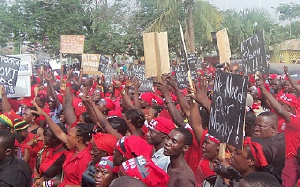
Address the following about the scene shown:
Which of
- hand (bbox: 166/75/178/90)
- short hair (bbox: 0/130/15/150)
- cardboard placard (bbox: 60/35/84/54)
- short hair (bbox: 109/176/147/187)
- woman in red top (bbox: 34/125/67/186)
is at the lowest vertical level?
woman in red top (bbox: 34/125/67/186)

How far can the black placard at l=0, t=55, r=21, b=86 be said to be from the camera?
836 centimetres

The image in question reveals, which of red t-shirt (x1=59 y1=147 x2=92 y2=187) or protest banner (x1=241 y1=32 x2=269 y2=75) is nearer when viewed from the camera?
red t-shirt (x1=59 y1=147 x2=92 y2=187)

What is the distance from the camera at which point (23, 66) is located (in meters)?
9.38

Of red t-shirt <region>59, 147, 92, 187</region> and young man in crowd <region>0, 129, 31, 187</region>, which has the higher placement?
young man in crowd <region>0, 129, 31, 187</region>

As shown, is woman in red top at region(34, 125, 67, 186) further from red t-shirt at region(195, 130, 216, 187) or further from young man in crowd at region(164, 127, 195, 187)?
red t-shirt at region(195, 130, 216, 187)

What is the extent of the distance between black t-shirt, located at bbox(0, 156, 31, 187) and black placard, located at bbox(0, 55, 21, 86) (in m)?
4.40

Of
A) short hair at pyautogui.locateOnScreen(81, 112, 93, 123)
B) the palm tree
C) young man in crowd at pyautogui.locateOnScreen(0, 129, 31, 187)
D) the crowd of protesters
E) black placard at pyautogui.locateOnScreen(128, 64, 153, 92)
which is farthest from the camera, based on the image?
the palm tree

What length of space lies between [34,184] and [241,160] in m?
2.47

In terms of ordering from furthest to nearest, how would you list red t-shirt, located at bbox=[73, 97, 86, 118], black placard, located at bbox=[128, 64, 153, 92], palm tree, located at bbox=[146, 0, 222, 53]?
1. palm tree, located at bbox=[146, 0, 222, 53]
2. black placard, located at bbox=[128, 64, 153, 92]
3. red t-shirt, located at bbox=[73, 97, 86, 118]

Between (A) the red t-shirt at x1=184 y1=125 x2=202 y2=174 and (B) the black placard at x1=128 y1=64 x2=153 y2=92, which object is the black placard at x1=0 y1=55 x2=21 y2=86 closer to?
(B) the black placard at x1=128 y1=64 x2=153 y2=92

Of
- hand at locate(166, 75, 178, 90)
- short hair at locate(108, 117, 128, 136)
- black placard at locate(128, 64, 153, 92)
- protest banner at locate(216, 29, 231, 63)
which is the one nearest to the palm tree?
black placard at locate(128, 64, 153, 92)

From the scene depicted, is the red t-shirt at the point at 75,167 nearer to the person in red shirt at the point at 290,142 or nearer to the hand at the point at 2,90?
the person in red shirt at the point at 290,142

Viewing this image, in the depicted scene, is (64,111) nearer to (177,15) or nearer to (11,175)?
(11,175)

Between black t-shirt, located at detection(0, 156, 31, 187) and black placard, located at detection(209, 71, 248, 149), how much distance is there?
1.75 metres
